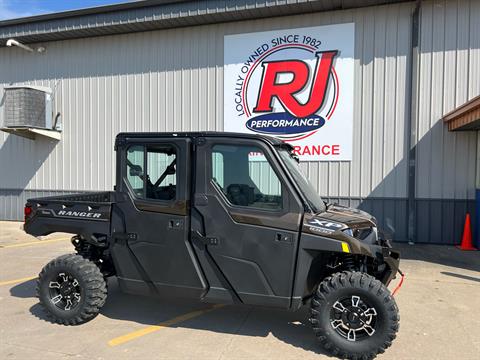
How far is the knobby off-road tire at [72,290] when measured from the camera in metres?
4.41

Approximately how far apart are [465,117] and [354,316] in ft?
20.0

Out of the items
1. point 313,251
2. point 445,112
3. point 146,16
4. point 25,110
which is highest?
point 146,16

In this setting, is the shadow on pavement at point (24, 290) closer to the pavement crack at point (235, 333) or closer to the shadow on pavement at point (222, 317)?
the shadow on pavement at point (222, 317)

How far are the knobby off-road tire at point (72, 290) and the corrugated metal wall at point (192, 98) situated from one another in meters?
6.96

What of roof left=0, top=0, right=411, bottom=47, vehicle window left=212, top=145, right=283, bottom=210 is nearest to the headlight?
vehicle window left=212, top=145, right=283, bottom=210

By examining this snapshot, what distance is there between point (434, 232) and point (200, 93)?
7.17 metres

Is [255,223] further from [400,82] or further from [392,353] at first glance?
[400,82]

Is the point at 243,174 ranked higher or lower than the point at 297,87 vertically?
lower

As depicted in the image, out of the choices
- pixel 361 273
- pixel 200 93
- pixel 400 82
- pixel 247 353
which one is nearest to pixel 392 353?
pixel 361 273

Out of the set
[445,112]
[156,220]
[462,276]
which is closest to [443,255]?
[462,276]

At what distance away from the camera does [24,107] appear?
481 inches

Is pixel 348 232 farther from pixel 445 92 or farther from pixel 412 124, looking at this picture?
pixel 445 92

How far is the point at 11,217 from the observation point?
1351 cm

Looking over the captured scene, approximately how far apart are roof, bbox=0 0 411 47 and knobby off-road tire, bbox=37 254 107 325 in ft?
26.5
